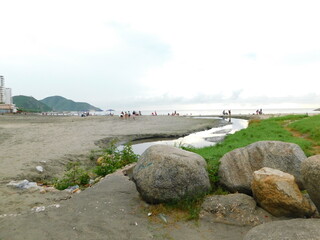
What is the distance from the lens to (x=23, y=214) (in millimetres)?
7012

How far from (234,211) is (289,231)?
2433mm

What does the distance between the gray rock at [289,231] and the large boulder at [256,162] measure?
2.98m

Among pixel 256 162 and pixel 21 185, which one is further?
pixel 21 185

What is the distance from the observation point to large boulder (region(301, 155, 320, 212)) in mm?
5031

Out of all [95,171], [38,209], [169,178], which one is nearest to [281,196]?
[169,178]

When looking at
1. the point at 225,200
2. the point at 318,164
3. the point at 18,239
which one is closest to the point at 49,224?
the point at 18,239

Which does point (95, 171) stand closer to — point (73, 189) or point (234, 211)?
point (73, 189)

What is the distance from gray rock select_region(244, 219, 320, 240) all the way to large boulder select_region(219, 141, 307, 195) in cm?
298

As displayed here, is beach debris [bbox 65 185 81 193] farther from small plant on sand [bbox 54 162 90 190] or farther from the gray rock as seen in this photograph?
the gray rock

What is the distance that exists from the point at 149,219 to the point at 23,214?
384cm

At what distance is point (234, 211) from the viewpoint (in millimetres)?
6863

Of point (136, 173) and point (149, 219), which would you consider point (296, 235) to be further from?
point (136, 173)

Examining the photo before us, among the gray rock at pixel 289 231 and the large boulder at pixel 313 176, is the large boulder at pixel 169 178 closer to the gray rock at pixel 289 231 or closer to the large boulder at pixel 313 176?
the gray rock at pixel 289 231

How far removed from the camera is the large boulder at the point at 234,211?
653 centimetres
